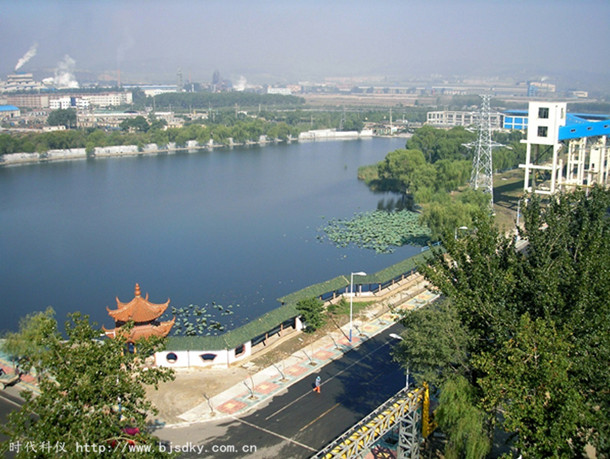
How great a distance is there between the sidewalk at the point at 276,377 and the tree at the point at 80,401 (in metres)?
3.37

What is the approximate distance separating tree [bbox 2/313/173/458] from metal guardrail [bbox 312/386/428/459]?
2.01m

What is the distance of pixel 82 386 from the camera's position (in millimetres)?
4980

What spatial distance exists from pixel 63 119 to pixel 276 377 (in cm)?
4988

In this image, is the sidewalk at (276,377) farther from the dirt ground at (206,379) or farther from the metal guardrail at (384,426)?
the metal guardrail at (384,426)

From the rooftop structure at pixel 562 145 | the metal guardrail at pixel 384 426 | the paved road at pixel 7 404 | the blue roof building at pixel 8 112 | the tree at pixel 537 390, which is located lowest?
the paved road at pixel 7 404

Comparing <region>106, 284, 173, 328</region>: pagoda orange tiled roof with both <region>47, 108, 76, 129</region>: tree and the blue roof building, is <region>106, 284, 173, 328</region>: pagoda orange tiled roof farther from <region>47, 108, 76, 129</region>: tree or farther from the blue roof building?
the blue roof building

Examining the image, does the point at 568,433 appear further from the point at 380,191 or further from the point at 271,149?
the point at 271,149

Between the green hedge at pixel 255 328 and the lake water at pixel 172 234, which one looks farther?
the lake water at pixel 172 234

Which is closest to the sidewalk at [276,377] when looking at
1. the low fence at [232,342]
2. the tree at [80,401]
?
the low fence at [232,342]

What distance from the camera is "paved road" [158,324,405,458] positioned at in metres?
7.83

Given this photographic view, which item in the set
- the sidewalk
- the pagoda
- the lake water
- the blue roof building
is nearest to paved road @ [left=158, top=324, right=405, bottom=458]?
the sidewalk

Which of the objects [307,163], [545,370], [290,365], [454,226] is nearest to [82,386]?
[545,370]

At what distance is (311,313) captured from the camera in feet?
37.8

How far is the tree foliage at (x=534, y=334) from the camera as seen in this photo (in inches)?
229
